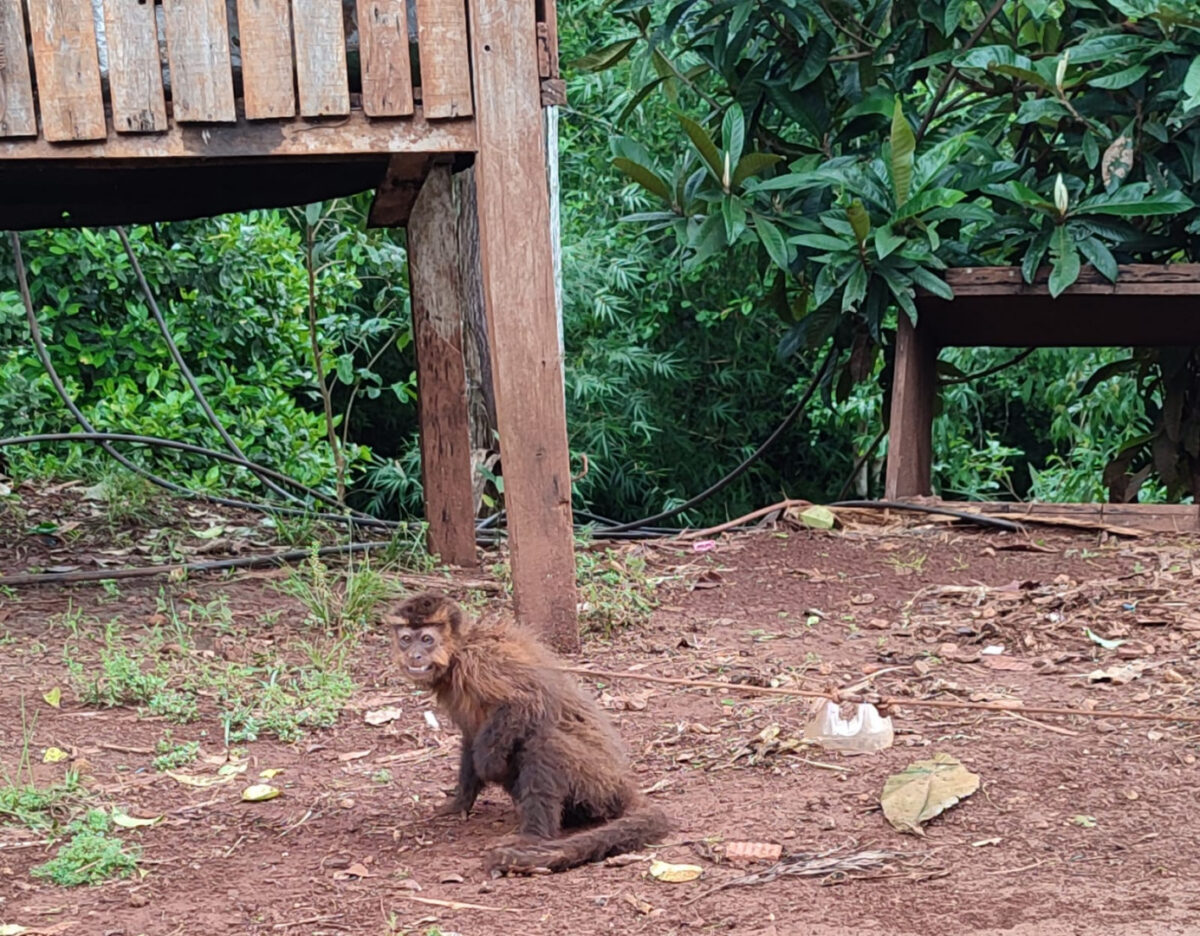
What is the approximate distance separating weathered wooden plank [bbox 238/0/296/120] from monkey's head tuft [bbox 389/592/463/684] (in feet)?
5.91

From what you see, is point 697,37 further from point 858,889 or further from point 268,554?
point 858,889

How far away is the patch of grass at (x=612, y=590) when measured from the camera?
546cm

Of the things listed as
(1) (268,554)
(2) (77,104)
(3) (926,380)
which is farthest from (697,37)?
(2) (77,104)

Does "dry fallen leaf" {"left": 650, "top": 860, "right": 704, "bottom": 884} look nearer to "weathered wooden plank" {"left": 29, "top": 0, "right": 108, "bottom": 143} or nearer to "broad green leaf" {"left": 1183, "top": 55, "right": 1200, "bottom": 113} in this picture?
"weathered wooden plank" {"left": 29, "top": 0, "right": 108, "bottom": 143}


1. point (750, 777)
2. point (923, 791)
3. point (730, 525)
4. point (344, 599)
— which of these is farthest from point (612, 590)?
point (923, 791)

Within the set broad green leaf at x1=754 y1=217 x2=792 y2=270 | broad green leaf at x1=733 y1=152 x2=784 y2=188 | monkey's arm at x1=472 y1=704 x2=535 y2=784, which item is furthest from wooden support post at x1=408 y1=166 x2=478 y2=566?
monkey's arm at x1=472 y1=704 x2=535 y2=784

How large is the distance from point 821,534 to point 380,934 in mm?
4402

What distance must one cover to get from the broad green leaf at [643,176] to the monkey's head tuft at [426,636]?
131 inches

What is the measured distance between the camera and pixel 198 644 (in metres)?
5.29

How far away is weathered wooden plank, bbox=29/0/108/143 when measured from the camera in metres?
4.41

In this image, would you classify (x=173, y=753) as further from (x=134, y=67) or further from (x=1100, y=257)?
(x=1100, y=257)

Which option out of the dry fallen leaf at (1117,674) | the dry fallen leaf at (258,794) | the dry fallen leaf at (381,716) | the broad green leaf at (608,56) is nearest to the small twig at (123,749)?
the dry fallen leaf at (258,794)

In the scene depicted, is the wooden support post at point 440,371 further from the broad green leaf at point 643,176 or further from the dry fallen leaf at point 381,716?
the dry fallen leaf at point 381,716

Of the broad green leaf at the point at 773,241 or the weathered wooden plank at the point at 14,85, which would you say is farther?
the broad green leaf at the point at 773,241
